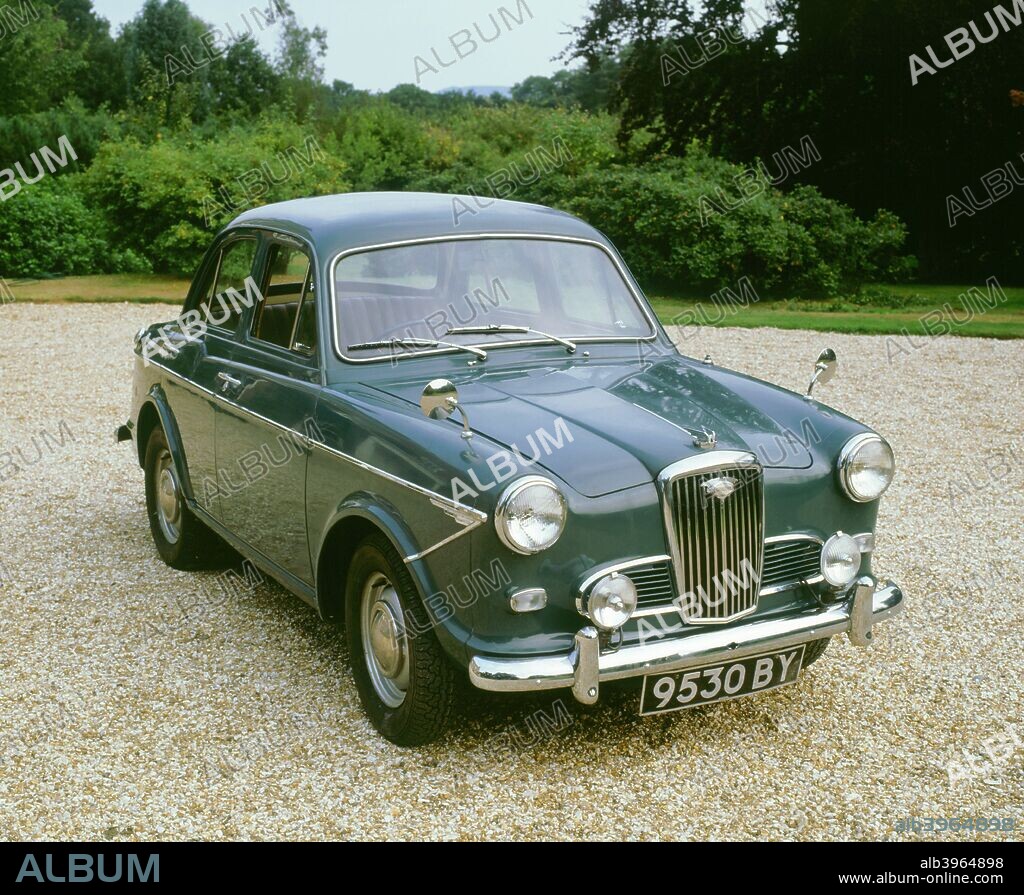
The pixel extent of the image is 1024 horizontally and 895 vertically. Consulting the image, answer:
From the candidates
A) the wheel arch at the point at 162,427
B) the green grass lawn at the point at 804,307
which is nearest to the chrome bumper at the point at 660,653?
the wheel arch at the point at 162,427

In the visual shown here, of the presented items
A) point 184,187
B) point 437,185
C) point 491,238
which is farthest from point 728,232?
point 491,238

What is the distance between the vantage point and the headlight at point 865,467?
12.6 feet

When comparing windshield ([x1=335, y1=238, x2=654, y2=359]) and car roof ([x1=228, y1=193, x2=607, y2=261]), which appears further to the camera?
car roof ([x1=228, y1=193, x2=607, y2=261])

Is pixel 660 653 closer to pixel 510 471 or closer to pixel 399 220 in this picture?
pixel 510 471

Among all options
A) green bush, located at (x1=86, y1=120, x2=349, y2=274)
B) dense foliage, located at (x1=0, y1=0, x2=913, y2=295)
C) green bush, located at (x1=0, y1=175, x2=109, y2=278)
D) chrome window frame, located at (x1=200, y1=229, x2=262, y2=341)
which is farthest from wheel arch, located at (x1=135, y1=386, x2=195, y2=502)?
green bush, located at (x1=0, y1=175, x2=109, y2=278)

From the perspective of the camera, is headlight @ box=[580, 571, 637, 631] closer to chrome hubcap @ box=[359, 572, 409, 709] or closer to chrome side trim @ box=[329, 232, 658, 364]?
chrome hubcap @ box=[359, 572, 409, 709]

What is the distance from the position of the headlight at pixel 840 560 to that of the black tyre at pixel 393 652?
1347mm

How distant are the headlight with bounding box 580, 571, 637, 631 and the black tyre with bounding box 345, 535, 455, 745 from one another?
0.56m

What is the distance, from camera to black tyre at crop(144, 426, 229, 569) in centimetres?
559

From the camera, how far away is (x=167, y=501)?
231 inches

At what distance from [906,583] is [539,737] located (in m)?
2.60

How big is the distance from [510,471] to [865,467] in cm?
136

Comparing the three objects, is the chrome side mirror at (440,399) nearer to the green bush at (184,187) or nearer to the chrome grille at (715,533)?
the chrome grille at (715,533)
